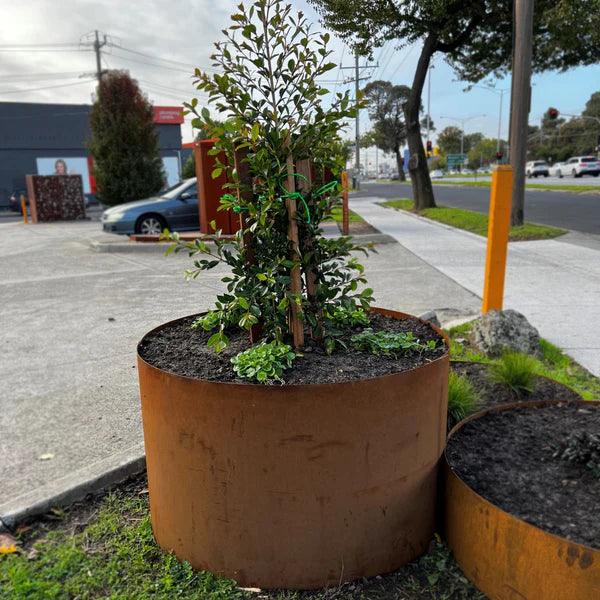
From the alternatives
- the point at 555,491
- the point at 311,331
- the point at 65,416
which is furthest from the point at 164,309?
the point at 555,491

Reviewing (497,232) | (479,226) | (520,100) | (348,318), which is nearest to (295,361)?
(348,318)

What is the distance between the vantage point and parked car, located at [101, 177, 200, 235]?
1275 cm

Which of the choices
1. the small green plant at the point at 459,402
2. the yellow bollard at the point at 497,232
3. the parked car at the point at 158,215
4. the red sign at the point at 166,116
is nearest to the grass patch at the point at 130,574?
the small green plant at the point at 459,402

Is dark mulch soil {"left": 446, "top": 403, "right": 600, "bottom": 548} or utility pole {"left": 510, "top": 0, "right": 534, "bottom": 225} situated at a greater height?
utility pole {"left": 510, "top": 0, "right": 534, "bottom": 225}

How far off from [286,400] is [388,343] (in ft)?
2.15

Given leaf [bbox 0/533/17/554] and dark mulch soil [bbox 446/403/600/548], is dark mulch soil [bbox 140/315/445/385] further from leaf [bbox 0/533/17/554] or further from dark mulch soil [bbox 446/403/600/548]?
leaf [bbox 0/533/17/554]

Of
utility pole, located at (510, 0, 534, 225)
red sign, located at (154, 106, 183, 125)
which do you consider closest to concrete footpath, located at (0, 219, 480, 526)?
utility pole, located at (510, 0, 534, 225)

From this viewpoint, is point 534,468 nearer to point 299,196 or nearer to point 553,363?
point 299,196

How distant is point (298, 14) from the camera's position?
222 cm

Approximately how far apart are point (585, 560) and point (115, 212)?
42.0ft

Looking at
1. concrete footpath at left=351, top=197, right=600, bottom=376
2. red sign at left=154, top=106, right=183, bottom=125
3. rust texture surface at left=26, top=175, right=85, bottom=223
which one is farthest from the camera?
red sign at left=154, top=106, right=183, bottom=125

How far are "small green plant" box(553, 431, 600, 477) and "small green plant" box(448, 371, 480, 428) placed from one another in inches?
28.7

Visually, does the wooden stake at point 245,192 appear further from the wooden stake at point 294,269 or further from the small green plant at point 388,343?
the small green plant at point 388,343

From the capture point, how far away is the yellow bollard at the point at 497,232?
409 cm
